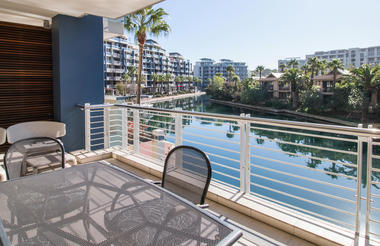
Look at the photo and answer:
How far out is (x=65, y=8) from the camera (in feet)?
12.3

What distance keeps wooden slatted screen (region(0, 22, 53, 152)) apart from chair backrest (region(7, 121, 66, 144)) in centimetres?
143

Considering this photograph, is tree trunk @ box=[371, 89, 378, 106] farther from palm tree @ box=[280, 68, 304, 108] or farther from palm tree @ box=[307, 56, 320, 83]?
palm tree @ box=[307, 56, 320, 83]

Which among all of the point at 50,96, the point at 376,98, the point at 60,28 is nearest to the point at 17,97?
the point at 50,96

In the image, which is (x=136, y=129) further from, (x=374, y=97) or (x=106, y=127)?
(x=374, y=97)

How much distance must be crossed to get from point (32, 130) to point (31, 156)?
42.7 inches

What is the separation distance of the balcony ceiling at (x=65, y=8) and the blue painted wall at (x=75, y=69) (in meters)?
0.25

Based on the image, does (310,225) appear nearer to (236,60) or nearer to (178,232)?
(178,232)

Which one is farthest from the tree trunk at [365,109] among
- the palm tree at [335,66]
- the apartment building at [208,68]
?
the apartment building at [208,68]

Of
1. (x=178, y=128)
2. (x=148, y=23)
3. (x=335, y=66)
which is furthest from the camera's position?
(x=335, y=66)

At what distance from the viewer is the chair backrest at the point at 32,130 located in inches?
102

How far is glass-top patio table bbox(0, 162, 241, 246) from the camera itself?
92cm

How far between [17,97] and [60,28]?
125cm

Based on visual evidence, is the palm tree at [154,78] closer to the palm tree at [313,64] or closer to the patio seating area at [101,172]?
the palm tree at [313,64]

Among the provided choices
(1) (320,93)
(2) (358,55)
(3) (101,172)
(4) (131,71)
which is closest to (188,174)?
(3) (101,172)
